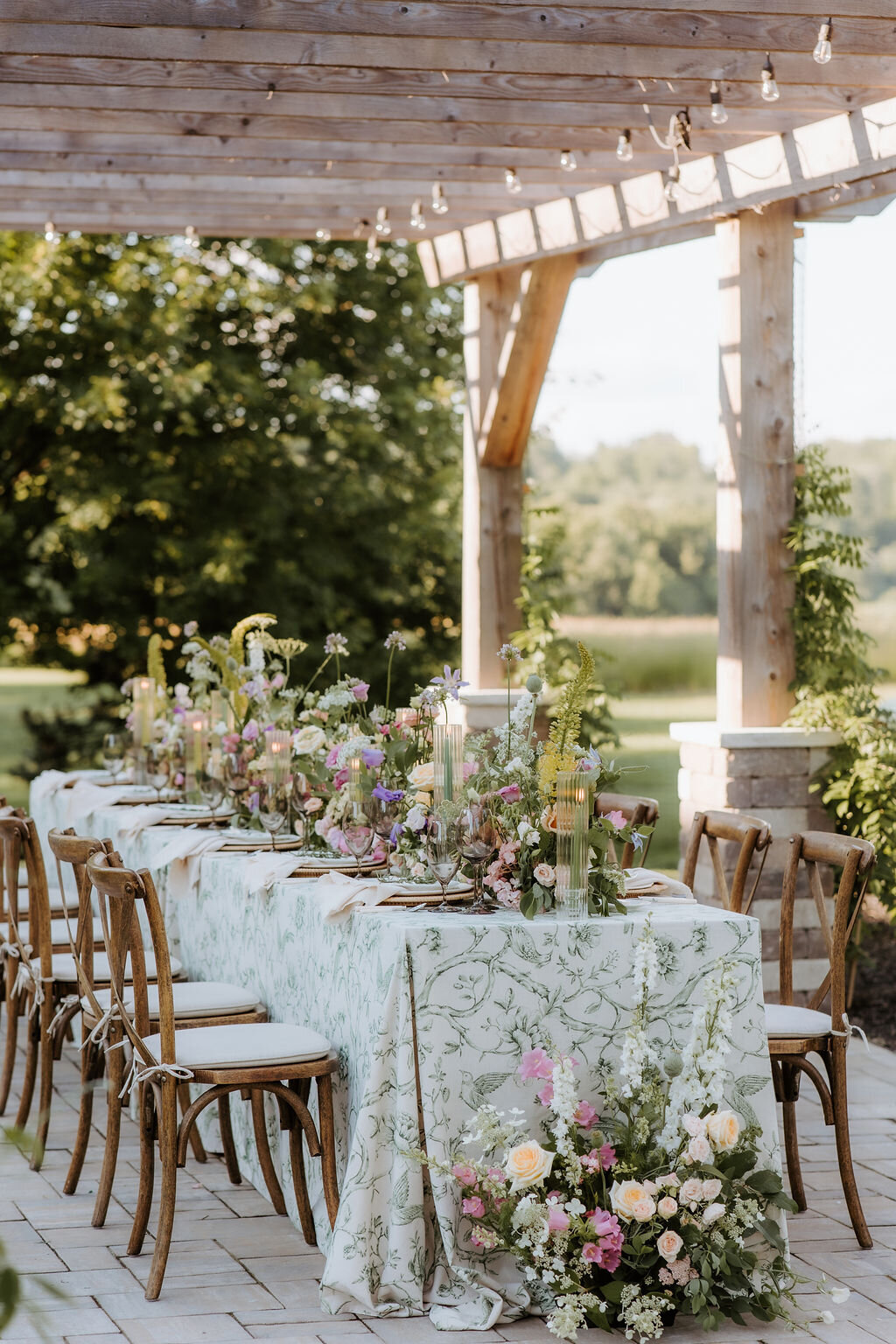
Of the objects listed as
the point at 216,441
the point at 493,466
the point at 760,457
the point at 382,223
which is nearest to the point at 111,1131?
the point at 760,457

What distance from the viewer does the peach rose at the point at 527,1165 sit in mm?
3000

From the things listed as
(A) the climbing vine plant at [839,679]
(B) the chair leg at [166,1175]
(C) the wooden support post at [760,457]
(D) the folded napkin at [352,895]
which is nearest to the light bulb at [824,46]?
(C) the wooden support post at [760,457]

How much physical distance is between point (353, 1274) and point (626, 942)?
0.85 meters

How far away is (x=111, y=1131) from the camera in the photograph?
3.65 meters

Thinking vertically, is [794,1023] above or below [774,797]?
below

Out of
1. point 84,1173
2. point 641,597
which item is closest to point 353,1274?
point 84,1173

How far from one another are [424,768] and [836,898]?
3.36ft

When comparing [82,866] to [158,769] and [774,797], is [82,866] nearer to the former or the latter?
[158,769]

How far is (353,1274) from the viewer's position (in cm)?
313

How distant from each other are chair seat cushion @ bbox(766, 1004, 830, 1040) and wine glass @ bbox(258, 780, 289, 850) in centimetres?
134

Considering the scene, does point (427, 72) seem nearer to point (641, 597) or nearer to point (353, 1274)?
point (353, 1274)

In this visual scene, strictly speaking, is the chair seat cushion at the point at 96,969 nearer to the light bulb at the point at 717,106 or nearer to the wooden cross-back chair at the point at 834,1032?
the wooden cross-back chair at the point at 834,1032

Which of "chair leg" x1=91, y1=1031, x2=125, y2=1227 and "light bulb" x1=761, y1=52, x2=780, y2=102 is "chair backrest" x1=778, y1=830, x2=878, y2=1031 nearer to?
"chair leg" x1=91, y1=1031, x2=125, y2=1227

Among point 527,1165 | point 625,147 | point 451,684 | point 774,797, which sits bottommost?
point 527,1165
